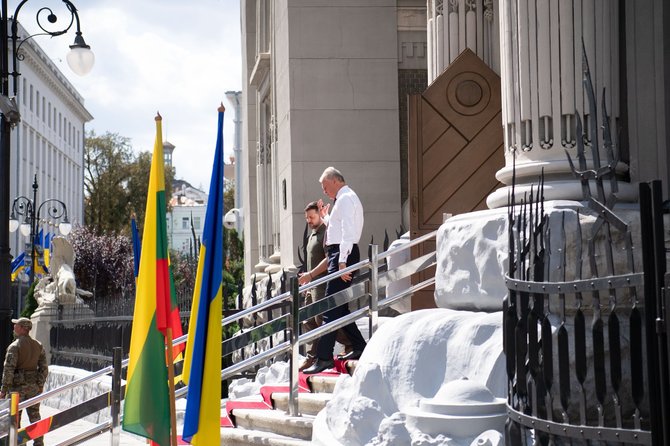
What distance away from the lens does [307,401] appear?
978 centimetres

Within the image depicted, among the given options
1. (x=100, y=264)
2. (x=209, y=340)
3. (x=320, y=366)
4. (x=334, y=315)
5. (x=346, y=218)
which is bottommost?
(x=320, y=366)

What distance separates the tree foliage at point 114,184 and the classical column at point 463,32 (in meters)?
66.3

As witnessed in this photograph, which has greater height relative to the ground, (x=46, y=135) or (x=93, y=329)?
(x=46, y=135)

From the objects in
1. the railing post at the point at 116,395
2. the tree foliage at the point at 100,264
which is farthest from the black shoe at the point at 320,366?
the tree foliage at the point at 100,264

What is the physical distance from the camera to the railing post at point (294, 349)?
965 cm

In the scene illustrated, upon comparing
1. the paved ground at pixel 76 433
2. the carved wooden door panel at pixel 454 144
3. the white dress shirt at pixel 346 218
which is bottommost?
the paved ground at pixel 76 433

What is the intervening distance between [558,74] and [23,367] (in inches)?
346

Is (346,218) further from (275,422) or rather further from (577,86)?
(577,86)

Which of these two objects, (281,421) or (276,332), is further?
(276,332)

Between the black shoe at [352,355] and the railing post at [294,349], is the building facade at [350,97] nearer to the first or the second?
the black shoe at [352,355]

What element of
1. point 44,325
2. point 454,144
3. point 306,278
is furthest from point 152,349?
point 44,325

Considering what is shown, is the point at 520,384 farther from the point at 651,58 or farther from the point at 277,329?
the point at 277,329

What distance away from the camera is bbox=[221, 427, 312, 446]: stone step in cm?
898

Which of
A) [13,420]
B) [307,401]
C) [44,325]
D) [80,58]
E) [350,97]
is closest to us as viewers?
[13,420]
